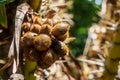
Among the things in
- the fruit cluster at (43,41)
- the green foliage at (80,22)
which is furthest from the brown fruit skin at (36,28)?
the green foliage at (80,22)

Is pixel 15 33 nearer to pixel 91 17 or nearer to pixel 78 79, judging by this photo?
pixel 78 79

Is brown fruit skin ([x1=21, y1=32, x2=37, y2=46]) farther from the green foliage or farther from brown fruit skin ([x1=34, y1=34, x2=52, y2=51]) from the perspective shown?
the green foliage

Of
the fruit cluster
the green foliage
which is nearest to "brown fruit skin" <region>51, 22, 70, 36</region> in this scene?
the fruit cluster

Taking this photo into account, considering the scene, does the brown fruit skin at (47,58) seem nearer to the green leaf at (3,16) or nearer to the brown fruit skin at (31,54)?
the brown fruit skin at (31,54)

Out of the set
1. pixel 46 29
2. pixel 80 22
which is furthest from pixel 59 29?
pixel 80 22

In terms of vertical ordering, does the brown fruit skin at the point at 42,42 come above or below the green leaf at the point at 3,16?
below

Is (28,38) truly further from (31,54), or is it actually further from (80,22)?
(80,22)
